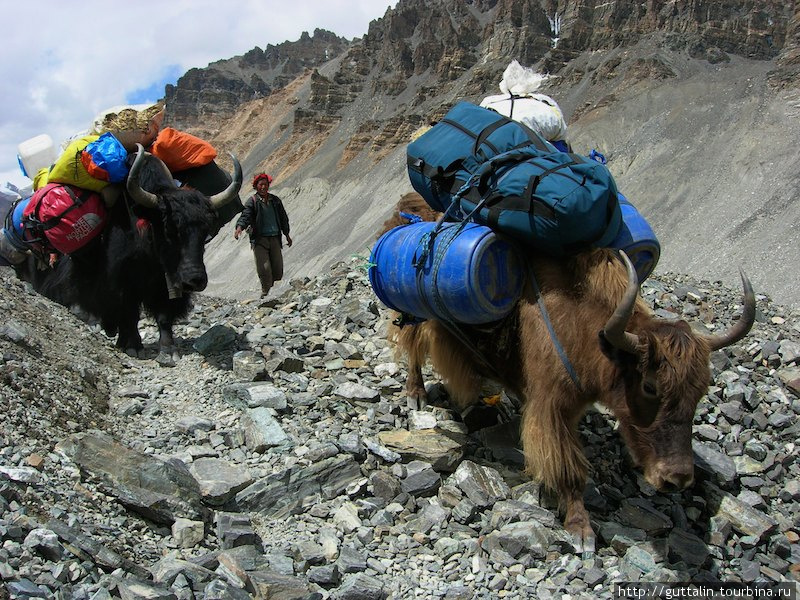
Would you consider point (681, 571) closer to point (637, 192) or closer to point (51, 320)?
point (51, 320)

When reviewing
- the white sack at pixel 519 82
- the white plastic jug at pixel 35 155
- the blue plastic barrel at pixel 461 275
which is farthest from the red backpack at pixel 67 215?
the white sack at pixel 519 82

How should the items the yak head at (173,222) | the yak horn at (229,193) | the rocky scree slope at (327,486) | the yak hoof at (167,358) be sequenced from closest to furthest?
the rocky scree slope at (327,486) → the yak hoof at (167,358) → the yak head at (173,222) → the yak horn at (229,193)

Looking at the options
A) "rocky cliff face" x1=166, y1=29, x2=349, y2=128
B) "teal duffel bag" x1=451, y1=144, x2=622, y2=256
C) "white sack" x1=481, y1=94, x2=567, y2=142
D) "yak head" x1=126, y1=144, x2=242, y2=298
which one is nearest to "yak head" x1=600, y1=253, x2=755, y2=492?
"teal duffel bag" x1=451, y1=144, x2=622, y2=256

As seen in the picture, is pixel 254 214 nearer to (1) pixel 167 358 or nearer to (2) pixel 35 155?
(2) pixel 35 155

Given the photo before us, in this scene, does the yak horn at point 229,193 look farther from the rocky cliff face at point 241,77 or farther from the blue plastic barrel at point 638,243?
the rocky cliff face at point 241,77

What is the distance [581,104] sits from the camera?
3731 cm

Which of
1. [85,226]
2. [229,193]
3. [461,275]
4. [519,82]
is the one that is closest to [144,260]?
[85,226]

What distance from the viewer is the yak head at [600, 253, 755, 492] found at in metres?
3.38

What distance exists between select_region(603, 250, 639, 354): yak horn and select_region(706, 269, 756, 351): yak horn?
0.41 meters

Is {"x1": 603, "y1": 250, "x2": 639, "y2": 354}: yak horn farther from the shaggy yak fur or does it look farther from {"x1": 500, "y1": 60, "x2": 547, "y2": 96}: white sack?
the shaggy yak fur

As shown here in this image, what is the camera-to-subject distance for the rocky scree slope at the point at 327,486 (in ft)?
10.1

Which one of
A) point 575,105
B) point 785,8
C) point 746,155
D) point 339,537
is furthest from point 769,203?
point 785,8

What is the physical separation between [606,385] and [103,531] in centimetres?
234

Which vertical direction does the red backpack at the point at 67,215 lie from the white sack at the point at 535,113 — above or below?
above
